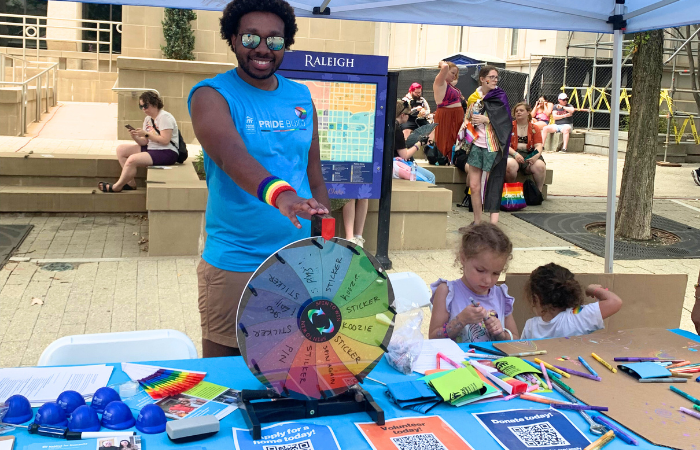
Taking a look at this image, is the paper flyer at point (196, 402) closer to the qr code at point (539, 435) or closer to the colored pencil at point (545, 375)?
the qr code at point (539, 435)

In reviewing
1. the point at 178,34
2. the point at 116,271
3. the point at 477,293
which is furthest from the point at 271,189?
the point at 178,34

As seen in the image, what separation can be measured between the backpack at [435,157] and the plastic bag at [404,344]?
8.26m

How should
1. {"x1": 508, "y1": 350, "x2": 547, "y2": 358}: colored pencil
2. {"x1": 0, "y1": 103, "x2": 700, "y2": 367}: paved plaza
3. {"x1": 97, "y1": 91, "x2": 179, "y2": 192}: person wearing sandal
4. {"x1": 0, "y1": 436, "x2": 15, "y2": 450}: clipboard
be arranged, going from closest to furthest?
{"x1": 0, "y1": 436, "x2": 15, "y2": 450}: clipboard
{"x1": 508, "y1": 350, "x2": 547, "y2": 358}: colored pencil
{"x1": 0, "y1": 103, "x2": 700, "y2": 367}: paved plaza
{"x1": 97, "y1": 91, "x2": 179, "y2": 192}: person wearing sandal

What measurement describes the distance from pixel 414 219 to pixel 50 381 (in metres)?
5.44

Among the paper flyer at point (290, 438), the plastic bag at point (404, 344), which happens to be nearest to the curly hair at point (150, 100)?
the plastic bag at point (404, 344)

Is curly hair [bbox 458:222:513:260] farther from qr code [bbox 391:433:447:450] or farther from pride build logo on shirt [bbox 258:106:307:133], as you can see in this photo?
qr code [bbox 391:433:447:450]

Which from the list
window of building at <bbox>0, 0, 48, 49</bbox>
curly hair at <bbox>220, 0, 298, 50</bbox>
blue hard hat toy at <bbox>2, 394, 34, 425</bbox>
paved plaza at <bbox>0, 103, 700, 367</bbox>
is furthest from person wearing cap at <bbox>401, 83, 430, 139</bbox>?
window of building at <bbox>0, 0, 48, 49</bbox>

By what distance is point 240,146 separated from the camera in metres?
2.08

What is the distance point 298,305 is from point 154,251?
5073mm

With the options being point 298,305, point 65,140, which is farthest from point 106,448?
point 65,140

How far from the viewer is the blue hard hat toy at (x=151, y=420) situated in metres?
1.83

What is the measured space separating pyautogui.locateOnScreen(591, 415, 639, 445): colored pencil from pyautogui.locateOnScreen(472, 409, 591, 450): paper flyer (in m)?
0.09

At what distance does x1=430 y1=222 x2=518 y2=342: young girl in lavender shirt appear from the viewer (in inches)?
117

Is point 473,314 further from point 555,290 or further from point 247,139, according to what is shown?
point 247,139
